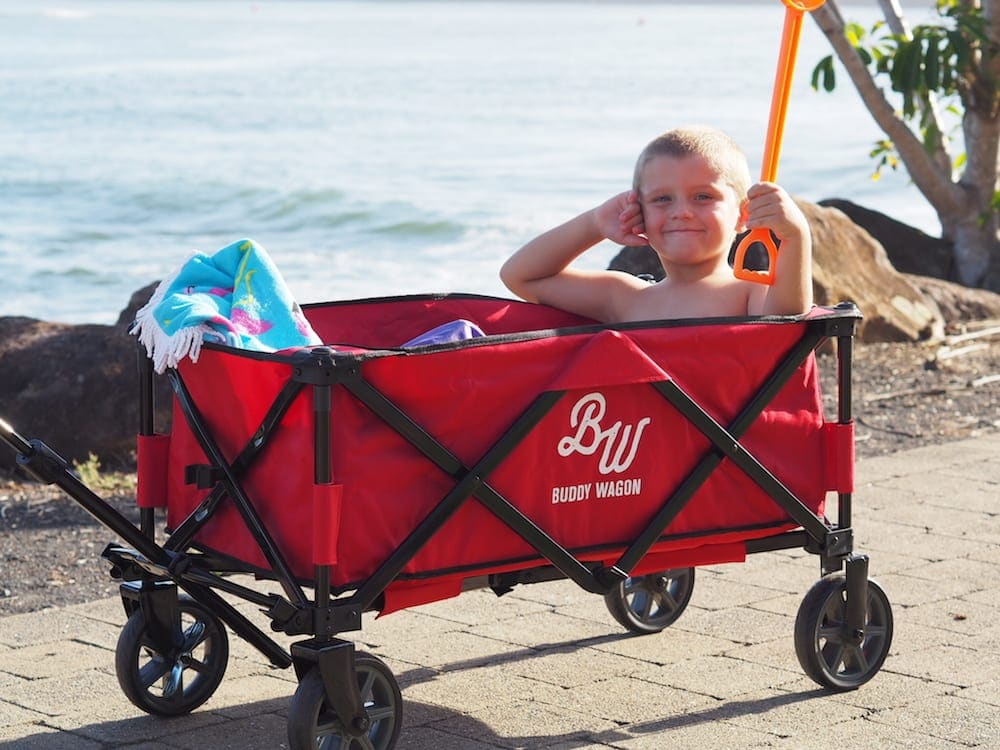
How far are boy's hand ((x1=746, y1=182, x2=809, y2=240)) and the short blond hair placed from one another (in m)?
0.15

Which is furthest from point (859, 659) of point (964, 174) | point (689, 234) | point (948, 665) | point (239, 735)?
point (964, 174)

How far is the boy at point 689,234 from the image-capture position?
317cm

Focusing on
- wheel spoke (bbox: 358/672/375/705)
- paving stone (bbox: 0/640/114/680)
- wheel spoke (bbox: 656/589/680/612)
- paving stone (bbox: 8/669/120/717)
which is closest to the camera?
wheel spoke (bbox: 358/672/375/705)

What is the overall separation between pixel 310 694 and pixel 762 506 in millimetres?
1056

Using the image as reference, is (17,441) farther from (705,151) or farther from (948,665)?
(948,665)

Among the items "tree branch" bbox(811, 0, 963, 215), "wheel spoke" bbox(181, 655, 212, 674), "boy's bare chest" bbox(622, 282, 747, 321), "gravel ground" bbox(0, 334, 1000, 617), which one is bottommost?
"wheel spoke" bbox(181, 655, 212, 674)

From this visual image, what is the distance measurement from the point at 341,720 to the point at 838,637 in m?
1.17

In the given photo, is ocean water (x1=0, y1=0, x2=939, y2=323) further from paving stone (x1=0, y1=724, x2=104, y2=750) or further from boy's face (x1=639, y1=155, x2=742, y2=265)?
boy's face (x1=639, y1=155, x2=742, y2=265)

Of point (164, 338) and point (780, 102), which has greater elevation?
point (780, 102)

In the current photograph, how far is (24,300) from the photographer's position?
12.7m

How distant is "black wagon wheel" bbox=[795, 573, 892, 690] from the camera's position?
10.7 feet

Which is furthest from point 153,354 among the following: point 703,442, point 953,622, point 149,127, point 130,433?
point 149,127

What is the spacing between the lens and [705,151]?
3.24m

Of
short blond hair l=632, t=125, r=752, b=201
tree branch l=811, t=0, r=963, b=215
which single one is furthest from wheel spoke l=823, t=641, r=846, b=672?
tree branch l=811, t=0, r=963, b=215
